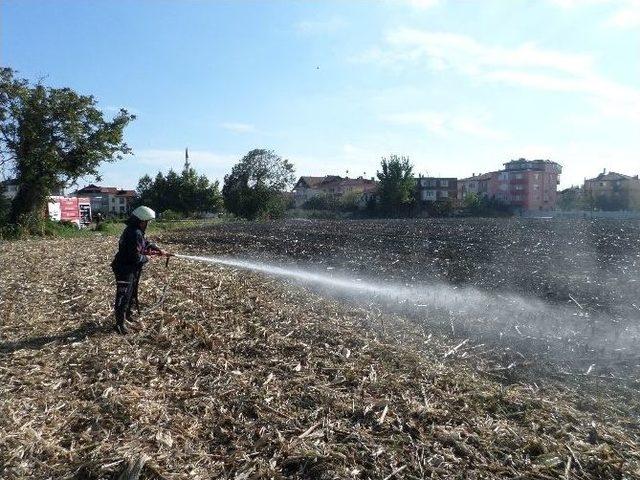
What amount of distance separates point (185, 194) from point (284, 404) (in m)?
66.6

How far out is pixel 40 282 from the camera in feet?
37.9

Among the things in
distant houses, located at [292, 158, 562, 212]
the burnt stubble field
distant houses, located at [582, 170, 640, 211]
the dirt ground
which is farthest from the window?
the dirt ground

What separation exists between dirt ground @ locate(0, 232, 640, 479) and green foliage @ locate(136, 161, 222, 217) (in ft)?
204

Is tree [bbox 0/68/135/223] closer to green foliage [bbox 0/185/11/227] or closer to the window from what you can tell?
green foliage [bbox 0/185/11/227]

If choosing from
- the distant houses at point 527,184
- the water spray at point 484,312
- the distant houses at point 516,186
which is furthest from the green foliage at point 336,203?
the water spray at point 484,312

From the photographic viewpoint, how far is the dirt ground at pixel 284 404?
14.3ft

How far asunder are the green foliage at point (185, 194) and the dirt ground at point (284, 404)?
62.2 meters

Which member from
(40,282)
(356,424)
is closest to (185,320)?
(356,424)

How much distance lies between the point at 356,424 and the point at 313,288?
675cm

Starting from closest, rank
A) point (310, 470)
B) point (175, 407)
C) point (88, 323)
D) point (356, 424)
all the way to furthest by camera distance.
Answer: point (310, 470), point (356, 424), point (175, 407), point (88, 323)

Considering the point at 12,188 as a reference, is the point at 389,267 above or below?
below

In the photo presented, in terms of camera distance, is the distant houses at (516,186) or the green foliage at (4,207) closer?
the green foliage at (4,207)

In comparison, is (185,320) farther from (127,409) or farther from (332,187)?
(332,187)

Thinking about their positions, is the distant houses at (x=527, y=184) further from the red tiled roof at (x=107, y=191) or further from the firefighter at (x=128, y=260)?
the firefighter at (x=128, y=260)
